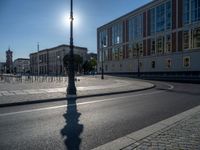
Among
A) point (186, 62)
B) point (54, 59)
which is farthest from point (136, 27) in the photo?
point (54, 59)

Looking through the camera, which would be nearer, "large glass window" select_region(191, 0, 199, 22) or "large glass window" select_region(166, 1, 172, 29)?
"large glass window" select_region(191, 0, 199, 22)

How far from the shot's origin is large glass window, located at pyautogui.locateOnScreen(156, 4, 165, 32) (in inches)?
2233

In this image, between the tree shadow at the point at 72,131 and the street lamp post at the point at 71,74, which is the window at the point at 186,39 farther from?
the tree shadow at the point at 72,131

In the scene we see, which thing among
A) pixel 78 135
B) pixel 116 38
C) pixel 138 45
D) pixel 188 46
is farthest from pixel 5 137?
pixel 116 38

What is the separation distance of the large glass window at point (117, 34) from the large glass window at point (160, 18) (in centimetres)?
1768

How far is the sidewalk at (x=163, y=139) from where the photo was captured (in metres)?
4.89

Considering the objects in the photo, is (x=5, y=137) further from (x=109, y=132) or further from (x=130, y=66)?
(x=130, y=66)

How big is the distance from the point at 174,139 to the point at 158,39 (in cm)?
5579

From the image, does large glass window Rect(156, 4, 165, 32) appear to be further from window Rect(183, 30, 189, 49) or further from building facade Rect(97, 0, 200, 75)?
window Rect(183, 30, 189, 49)

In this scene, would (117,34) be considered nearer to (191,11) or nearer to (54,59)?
(191,11)

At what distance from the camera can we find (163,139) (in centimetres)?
536

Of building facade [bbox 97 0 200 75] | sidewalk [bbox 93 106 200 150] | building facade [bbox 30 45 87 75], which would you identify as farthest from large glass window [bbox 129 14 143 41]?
sidewalk [bbox 93 106 200 150]

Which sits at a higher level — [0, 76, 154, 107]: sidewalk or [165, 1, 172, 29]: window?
[165, 1, 172, 29]: window

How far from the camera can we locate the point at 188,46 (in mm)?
49750
